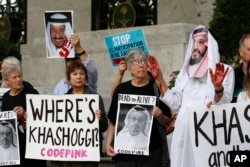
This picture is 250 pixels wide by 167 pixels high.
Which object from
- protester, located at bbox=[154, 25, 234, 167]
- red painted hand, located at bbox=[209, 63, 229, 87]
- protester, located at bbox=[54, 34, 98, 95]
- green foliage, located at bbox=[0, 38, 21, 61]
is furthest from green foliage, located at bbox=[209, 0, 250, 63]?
green foliage, located at bbox=[0, 38, 21, 61]

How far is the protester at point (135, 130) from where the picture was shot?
621cm

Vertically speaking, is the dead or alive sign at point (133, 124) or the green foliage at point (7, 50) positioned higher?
the green foliage at point (7, 50)

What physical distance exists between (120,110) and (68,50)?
165cm

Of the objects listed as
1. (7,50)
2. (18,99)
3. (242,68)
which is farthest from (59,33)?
(7,50)

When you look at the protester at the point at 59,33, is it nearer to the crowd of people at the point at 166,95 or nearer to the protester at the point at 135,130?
the crowd of people at the point at 166,95

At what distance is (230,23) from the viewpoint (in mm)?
11367

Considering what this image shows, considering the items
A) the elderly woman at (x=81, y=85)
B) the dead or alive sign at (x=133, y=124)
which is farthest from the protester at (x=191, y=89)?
the elderly woman at (x=81, y=85)

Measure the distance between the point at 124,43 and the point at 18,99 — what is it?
54.9 inches

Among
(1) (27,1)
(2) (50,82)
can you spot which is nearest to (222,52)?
Result: (2) (50,82)

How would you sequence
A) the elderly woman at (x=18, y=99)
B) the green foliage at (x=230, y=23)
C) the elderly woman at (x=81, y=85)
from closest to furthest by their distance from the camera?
the elderly woman at (x=81, y=85) < the elderly woman at (x=18, y=99) < the green foliage at (x=230, y=23)

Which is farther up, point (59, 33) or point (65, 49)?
point (59, 33)

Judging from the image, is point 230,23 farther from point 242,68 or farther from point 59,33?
point 242,68

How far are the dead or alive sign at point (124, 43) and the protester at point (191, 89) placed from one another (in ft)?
3.53

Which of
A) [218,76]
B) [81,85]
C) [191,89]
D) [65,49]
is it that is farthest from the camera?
[65,49]
